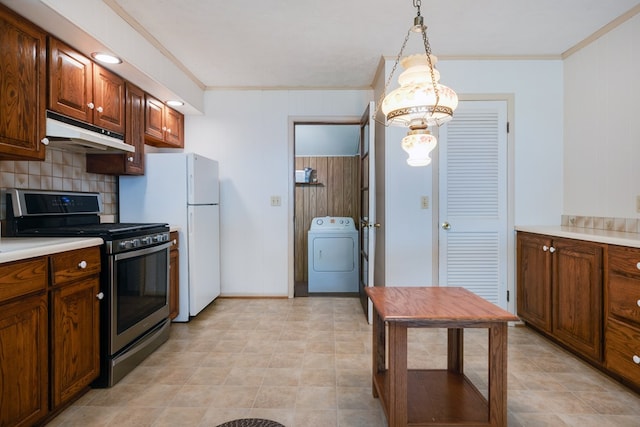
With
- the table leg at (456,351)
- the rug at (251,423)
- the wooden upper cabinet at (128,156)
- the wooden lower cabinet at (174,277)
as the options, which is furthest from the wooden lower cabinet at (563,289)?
the wooden upper cabinet at (128,156)

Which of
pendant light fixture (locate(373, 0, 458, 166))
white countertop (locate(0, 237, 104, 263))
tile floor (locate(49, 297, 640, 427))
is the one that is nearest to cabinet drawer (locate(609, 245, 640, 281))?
tile floor (locate(49, 297, 640, 427))

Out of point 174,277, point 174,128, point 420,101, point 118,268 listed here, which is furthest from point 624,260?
point 174,128

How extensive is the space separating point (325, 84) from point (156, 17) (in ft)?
5.55

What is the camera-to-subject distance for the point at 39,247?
4.80ft

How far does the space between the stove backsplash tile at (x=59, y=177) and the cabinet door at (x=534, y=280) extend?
3408 millimetres

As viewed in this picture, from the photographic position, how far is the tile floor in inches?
64.0

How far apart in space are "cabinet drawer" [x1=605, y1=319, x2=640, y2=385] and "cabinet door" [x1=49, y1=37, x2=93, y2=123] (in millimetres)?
3359

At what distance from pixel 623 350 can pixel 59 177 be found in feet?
11.9

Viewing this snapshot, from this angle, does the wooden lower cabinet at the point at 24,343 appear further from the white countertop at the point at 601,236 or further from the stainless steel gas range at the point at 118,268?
the white countertop at the point at 601,236

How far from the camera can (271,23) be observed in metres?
2.34

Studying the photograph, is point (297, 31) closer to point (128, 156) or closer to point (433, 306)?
point (128, 156)

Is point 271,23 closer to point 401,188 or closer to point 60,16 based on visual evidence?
point 60,16

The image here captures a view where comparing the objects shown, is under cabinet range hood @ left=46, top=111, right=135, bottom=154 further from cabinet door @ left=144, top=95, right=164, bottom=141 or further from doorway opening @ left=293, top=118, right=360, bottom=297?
doorway opening @ left=293, top=118, right=360, bottom=297

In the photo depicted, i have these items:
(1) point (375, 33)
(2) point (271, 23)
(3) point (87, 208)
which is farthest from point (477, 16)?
(3) point (87, 208)
